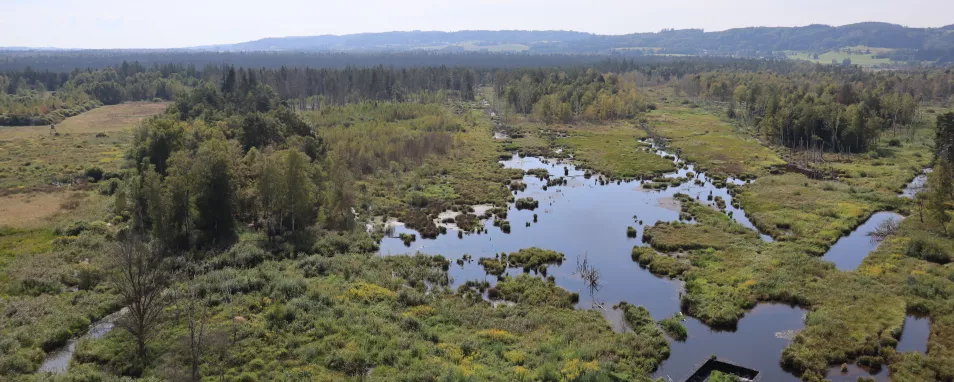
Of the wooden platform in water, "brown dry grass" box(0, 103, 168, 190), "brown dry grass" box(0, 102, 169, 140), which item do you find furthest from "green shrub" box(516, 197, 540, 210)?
"brown dry grass" box(0, 102, 169, 140)

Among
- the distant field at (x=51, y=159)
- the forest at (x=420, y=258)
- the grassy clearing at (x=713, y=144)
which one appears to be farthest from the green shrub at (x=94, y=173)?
the grassy clearing at (x=713, y=144)

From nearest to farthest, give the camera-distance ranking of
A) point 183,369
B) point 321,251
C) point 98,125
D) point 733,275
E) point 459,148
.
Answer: point 183,369
point 733,275
point 321,251
point 459,148
point 98,125

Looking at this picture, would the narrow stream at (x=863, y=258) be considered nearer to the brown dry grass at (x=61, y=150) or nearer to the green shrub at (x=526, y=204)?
the green shrub at (x=526, y=204)

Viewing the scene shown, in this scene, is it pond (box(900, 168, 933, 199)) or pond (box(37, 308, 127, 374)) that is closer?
pond (box(37, 308, 127, 374))

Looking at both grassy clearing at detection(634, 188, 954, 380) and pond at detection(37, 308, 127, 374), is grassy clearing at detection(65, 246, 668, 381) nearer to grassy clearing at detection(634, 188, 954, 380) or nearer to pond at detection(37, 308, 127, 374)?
pond at detection(37, 308, 127, 374)

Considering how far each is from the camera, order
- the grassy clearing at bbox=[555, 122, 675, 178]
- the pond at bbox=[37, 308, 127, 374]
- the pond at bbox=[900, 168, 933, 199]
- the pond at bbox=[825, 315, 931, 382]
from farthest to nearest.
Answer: the grassy clearing at bbox=[555, 122, 675, 178], the pond at bbox=[900, 168, 933, 199], the pond at bbox=[825, 315, 931, 382], the pond at bbox=[37, 308, 127, 374]

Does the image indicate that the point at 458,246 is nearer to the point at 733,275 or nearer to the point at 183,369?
the point at 733,275

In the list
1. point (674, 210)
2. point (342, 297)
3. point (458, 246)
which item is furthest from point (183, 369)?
point (674, 210)
